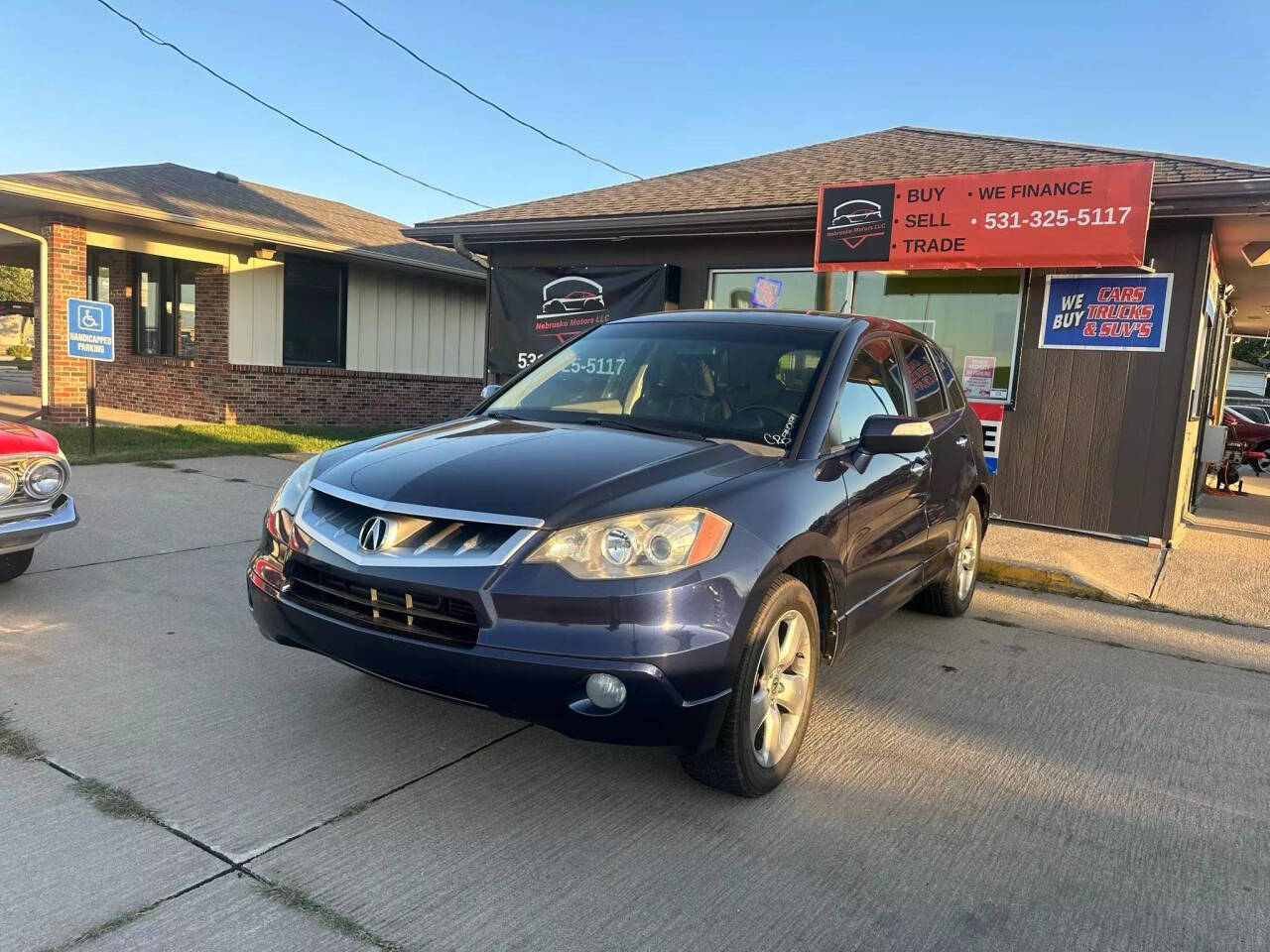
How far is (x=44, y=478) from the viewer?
186 inches

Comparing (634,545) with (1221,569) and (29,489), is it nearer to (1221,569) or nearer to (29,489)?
(29,489)

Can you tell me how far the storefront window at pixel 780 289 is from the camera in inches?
372

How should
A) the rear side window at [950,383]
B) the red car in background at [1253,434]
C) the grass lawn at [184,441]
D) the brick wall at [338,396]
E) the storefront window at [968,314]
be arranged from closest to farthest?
the rear side window at [950,383] < the storefront window at [968,314] < the grass lawn at [184,441] < the brick wall at [338,396] < the red car in background at [1253,434]

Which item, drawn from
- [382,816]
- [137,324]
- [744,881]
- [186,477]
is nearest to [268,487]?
[186,477]

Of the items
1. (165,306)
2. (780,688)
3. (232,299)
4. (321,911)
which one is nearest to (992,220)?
(780,688)

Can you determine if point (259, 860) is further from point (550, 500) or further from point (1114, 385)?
point (1114, 385)

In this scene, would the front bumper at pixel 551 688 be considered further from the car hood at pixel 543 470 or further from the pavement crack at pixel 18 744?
the pavement crack at pixel 18 744

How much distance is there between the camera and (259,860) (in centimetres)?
263

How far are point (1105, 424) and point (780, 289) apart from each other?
3.47 meters

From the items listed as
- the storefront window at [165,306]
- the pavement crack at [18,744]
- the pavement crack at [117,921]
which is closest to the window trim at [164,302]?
the storefront window at [165,306]

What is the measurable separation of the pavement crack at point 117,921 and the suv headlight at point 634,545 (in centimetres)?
128

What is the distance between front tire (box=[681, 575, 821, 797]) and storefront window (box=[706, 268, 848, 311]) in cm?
635

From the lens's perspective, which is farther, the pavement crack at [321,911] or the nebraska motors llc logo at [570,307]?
the nebraska motors llc logo at [570,307]

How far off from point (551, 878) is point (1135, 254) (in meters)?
6.86
